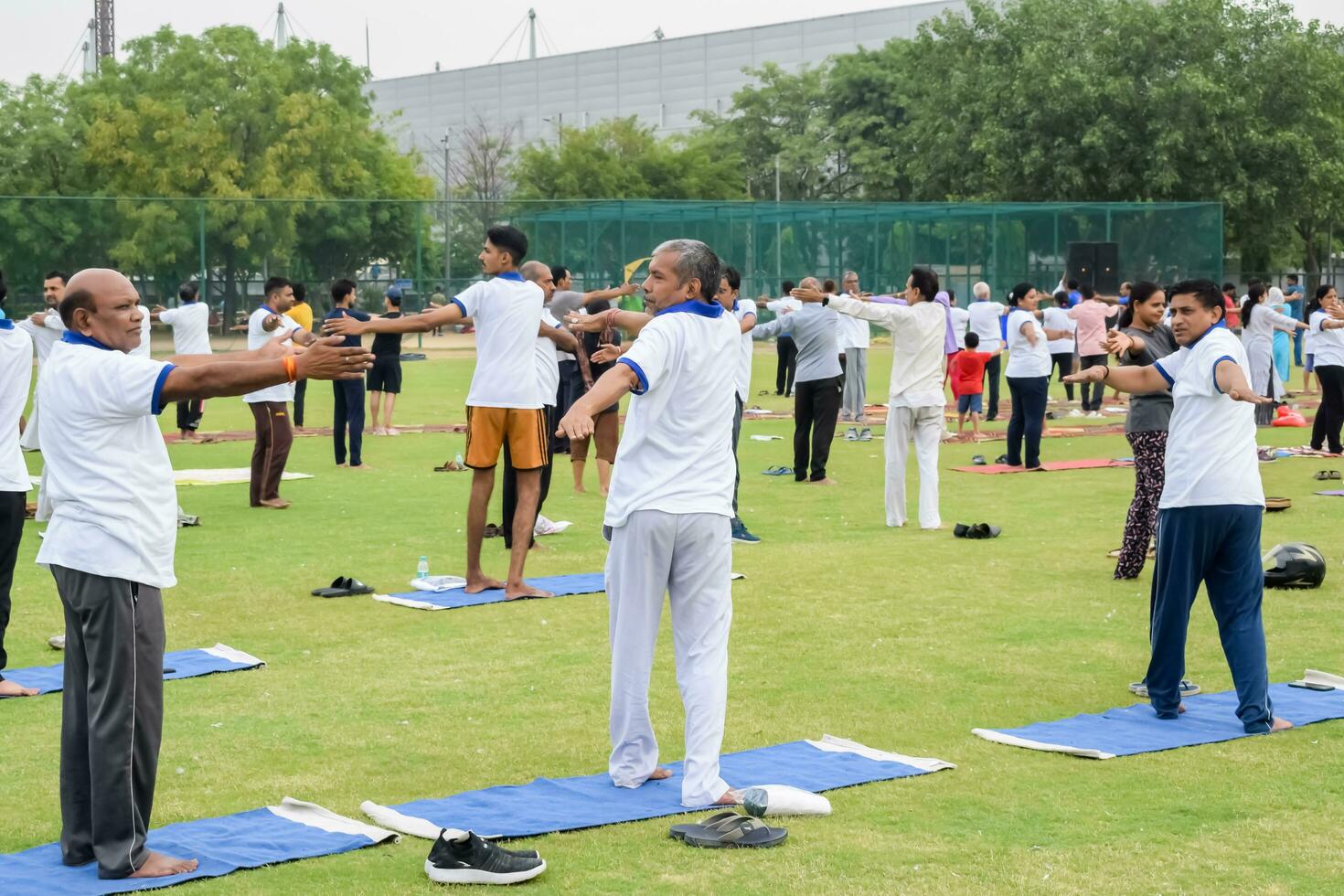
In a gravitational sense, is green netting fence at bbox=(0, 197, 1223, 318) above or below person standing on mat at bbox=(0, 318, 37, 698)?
above

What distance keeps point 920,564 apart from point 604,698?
441 centimetres

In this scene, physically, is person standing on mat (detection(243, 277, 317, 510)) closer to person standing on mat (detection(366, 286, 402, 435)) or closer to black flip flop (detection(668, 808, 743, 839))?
person standing on mat (detection(366, 286, 402, 435))

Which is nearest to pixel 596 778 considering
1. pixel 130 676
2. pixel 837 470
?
pixel 130 676

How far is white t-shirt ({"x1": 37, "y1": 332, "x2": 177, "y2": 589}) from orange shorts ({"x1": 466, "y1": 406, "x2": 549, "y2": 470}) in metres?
5.07

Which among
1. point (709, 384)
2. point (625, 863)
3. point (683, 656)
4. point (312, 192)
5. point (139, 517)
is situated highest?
point (312, 192)

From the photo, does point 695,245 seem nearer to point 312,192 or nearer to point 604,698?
point 604,698

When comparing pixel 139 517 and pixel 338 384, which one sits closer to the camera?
pixel 139 517

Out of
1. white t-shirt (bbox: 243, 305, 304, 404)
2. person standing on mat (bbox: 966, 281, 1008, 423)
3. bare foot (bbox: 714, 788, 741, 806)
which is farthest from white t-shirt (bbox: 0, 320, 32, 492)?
person standing on mat (bbox: 966, 281, 1008, 423)

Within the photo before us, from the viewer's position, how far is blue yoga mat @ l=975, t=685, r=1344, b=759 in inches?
271

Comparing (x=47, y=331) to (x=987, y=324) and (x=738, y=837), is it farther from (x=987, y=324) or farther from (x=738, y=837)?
(x=738, y=837)

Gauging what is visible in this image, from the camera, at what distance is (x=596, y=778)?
6.40 m

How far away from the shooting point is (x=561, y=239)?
42.3 meters

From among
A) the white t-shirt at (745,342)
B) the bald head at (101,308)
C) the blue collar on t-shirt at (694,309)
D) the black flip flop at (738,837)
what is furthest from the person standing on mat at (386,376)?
the black flip flop at (738,837)

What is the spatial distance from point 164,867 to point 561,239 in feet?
124
